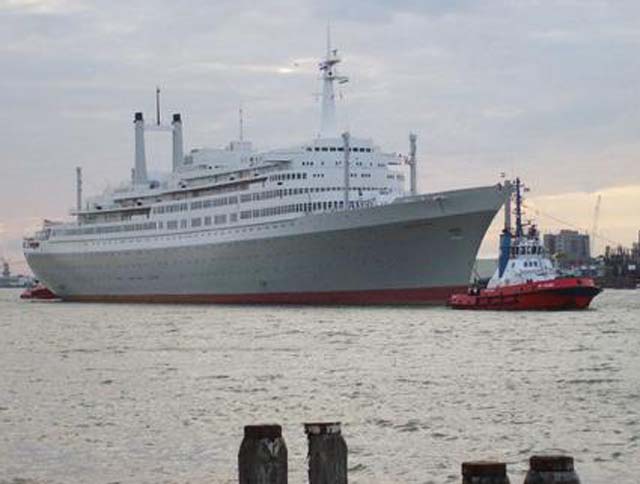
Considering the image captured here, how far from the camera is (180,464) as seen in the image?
22.0 m

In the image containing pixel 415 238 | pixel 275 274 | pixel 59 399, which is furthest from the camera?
pixel 275 274

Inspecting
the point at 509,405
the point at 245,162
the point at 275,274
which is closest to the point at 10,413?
the point at 509,405

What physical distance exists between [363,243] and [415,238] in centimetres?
335

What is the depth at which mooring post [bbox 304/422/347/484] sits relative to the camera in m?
11.7

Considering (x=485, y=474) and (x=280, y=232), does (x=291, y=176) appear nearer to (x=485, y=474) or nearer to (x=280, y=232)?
(x=280, y=232)

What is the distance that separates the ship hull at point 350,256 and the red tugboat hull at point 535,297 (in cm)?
270

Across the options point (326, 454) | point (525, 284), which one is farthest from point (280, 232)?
point (326, 454)

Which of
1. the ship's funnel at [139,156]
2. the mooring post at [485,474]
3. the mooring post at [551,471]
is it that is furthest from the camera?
Answer: the ship's funnel at [139,156]

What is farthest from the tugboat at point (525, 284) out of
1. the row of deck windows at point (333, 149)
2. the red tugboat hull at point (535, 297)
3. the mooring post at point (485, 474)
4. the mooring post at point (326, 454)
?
the mooring post at point (485, 474)

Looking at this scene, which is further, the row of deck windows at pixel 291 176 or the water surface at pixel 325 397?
the row of deck windows at pixel 291 176

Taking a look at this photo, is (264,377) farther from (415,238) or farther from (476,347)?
(415,238)

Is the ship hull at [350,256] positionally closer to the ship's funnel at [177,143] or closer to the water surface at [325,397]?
the water surface at [325,397]

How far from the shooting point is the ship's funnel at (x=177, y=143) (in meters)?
124

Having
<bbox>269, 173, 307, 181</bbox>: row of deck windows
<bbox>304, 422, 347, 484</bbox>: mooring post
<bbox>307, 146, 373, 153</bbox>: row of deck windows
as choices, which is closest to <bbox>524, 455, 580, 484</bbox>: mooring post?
<bbox>304, 422, 347, 484</bbox>: mooring post
